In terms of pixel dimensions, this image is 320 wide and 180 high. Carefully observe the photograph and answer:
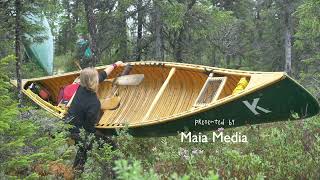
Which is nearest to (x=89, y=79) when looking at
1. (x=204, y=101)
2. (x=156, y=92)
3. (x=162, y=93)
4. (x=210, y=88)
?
(x=204, y=101)

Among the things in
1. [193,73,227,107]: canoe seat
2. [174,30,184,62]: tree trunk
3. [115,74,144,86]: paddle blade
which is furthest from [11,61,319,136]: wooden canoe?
[174,30,184,62]: tree trunk

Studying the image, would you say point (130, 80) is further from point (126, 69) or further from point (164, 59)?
point (164, 59)

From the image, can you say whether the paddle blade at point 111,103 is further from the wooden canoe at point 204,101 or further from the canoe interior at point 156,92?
the wooden canoe at point 204,101

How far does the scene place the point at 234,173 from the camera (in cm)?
450

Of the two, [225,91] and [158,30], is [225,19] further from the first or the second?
[225,91]

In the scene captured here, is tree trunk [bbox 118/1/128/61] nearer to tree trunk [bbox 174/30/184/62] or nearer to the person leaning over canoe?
tree trunk [bbox 174/30/184/62]

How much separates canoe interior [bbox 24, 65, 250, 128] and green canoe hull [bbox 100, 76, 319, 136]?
1576 millimetres

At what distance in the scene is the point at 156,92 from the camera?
1164cm

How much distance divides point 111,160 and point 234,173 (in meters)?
1.68

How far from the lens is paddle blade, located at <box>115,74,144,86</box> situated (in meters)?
11.3

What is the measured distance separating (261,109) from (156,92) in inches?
166

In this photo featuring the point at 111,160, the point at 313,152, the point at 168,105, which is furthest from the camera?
the point at 168,105

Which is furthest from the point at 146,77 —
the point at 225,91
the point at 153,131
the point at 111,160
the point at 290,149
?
the point at 290,149

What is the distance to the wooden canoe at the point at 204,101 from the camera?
7707 mm
